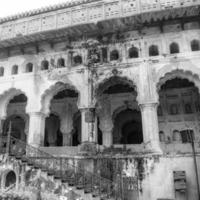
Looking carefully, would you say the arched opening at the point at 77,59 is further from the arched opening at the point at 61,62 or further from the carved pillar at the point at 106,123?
the carved pillar at the point at 106,123

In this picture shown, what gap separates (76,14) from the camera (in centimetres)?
1608

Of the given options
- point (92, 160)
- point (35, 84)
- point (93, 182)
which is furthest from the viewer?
point (35, 84)

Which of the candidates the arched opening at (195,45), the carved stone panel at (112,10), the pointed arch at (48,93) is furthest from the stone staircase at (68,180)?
the carved stone panel at (112,10)

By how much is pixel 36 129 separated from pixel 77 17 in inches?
282

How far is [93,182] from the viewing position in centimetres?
1067

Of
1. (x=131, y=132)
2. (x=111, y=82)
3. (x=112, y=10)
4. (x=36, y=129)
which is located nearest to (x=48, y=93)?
(x=36, y=129)

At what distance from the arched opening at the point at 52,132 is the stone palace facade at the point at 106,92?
1280mm

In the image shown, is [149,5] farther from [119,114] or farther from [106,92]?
A: [119,114]

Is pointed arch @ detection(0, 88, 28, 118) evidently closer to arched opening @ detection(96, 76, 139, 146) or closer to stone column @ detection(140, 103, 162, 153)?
arched opening @ detection(96, 76, 139, 146)

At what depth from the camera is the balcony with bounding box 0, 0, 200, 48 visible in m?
14.5

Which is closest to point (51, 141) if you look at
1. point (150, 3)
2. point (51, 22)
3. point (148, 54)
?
point (51, 22)

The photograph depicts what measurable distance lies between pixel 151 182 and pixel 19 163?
19.5ft

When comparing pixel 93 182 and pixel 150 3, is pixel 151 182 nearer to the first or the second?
pixel 93 182

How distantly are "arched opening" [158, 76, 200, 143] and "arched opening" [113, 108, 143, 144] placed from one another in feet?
7.13
